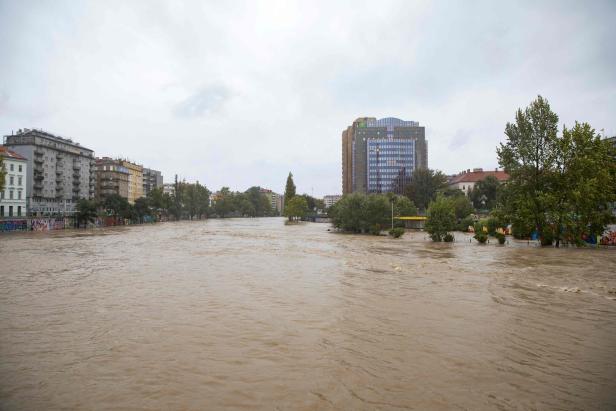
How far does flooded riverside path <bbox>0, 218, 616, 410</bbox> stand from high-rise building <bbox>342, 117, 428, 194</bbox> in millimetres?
146730

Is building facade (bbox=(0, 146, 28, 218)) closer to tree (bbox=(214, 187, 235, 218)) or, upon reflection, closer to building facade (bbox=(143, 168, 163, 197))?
building facade (bbox=(143, 168, 163, 197))

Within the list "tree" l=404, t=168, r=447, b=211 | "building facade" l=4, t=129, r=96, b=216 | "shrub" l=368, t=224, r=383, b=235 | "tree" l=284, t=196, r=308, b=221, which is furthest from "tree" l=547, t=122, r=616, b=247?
"building facade" l=4, t=129, r=96, b=216

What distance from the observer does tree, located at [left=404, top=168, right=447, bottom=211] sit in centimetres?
10819

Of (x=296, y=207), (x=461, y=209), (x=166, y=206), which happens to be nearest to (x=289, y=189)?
(x=296, y=207)

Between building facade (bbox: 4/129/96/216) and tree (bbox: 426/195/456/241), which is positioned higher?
building facade (bbox: 4/129/96/216)

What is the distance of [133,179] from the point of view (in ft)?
450

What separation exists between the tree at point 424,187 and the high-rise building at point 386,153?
46.9m

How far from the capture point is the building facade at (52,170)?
88.8m

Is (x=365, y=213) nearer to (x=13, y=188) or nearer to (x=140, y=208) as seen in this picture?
(x=140, y=208)

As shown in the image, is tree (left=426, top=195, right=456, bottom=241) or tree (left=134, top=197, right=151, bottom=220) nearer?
tree (left=426, top=195, right=456, bottom=241)

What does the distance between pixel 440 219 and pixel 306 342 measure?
132ft

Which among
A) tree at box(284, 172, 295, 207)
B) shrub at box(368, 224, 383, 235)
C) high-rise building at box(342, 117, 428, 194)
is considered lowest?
shrub at box(368, 224, 383, 235)

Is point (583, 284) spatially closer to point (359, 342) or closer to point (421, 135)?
point (359, 342)

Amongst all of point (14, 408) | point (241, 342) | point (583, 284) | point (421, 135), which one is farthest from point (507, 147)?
point (421, 135)
